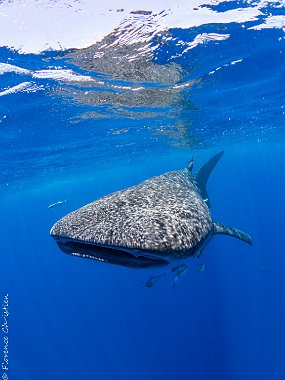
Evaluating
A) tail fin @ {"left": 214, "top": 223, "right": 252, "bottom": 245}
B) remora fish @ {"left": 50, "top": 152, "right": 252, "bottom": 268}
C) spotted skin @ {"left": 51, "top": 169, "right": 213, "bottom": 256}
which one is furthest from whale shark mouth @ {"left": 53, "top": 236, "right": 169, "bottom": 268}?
tail fin @ {"left": 214, "top": 223, "right": 252, "bottom": 245}

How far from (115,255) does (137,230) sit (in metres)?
0.39

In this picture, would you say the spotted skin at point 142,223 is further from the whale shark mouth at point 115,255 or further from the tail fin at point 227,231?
the tail fin at point 227,231

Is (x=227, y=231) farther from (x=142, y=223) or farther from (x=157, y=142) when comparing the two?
(x=157, y=142)

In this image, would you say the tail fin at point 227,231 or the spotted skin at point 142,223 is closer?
the spotted skin at point 142,223

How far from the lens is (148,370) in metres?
20.1

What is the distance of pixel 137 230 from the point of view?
352 centimetres

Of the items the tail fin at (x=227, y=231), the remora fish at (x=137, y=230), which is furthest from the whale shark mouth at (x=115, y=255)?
the tail fin at (x=227, y=231)

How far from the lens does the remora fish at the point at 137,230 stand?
11.0ft

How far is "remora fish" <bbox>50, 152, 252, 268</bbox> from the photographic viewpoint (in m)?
3.36

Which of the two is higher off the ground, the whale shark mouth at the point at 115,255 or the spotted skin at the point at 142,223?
the spotted skin at the point at 142,223

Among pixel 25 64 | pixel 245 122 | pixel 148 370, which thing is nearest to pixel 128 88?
pixel 25 64

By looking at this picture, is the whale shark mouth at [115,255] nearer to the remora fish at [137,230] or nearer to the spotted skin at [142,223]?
the remora fish at [137,230]

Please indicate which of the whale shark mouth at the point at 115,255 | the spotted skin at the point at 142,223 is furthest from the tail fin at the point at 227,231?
the whale shark mouth at the point at 115,255

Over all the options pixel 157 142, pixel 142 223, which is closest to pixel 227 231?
pixel 142 223
